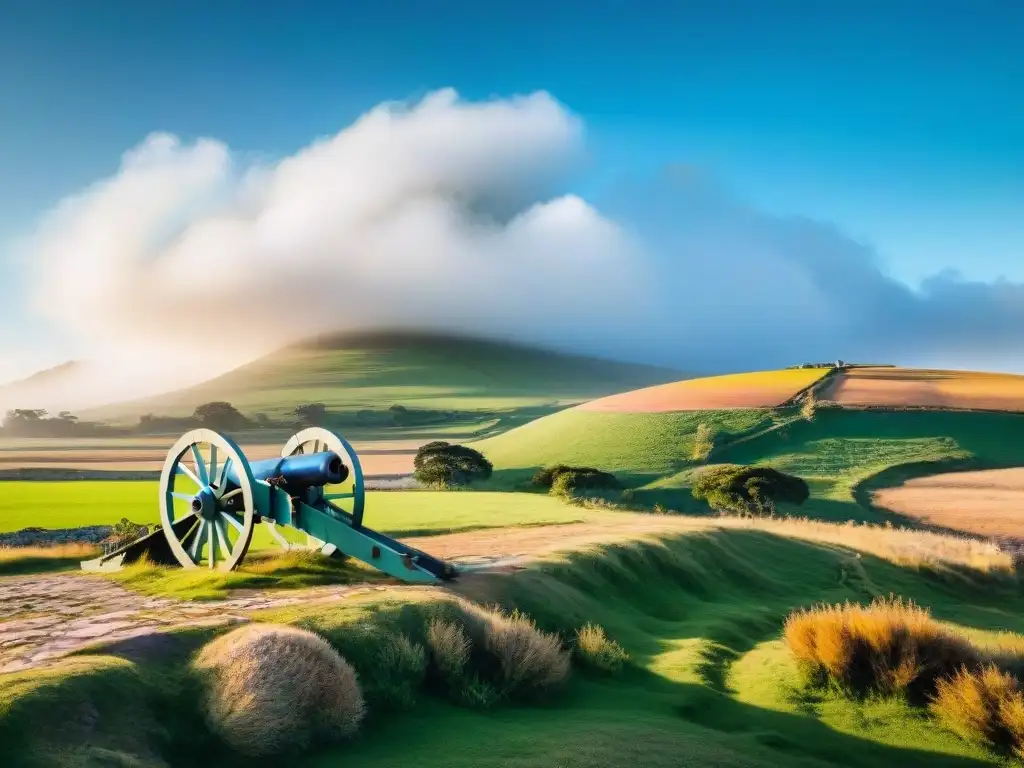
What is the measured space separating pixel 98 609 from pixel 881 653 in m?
11.6

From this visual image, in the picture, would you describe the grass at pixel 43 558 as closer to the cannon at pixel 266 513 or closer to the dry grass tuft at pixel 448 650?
the cannon at pixel 266 513

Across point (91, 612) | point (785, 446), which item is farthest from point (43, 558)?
point (785, 446)

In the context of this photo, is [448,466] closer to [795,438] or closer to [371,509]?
[371,509]

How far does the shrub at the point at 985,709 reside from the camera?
9.97m

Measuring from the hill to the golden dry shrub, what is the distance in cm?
3592

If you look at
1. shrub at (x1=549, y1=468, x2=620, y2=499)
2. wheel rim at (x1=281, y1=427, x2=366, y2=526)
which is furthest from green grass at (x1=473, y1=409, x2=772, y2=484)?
wheel rim at (x1=281, y1=427, x2=366, y2=526)

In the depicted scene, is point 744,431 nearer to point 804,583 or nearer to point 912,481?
point 912,481

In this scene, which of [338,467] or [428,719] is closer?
[428,719]

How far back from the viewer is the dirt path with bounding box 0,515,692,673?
9719 mm

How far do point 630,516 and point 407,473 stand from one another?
2360 cm

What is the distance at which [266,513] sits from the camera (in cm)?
1516

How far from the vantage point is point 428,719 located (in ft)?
31.7

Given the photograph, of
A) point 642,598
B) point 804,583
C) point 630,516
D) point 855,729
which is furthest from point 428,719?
point 630,516

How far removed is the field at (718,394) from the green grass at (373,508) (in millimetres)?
25716
